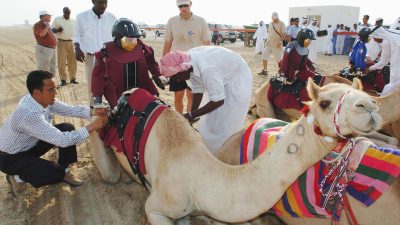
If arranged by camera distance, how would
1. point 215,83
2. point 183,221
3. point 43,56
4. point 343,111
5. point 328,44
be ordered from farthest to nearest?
point 328,44
point 43,56
point 215,83
point 183,221
point 343,111

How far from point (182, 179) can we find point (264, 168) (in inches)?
27.9

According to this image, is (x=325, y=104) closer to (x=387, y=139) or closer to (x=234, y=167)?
(x=234, y=167)

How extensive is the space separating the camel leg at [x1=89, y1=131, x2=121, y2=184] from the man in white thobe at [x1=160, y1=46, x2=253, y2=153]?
113 cm

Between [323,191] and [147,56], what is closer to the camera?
[323,191]

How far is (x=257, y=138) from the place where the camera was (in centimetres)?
324

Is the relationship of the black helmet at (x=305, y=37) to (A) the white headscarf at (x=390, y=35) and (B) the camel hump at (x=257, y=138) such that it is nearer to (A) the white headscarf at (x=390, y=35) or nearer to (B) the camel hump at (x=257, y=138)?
(A) the white headscarf at (x=390, y=35)

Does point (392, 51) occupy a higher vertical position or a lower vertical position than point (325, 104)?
higher

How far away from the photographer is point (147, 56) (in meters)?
4.46

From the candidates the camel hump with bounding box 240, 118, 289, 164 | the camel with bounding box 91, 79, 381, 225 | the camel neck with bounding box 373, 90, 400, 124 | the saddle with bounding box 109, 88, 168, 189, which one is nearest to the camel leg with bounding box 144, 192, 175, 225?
the camel with bounding box 91, 79, 381, 225

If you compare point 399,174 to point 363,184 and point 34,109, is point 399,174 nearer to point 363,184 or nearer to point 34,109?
point 363,184

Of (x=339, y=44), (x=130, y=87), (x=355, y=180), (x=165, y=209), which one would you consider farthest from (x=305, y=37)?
(x=339, y=44)

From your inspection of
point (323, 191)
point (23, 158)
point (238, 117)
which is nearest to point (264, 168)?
point (323, 191)

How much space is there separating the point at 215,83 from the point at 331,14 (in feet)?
82.5

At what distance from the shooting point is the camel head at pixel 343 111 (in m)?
1.83
